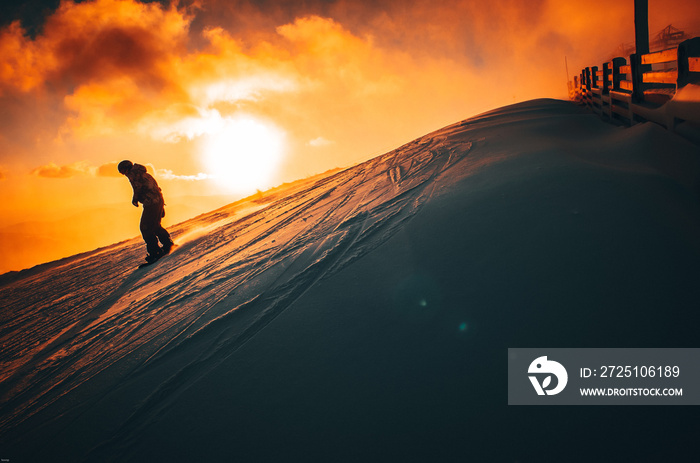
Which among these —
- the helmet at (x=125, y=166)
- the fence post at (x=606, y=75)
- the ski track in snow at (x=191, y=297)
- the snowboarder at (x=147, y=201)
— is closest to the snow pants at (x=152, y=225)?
the snowboarder at (x=147, y=201)

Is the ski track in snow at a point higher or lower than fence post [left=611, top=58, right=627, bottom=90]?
lower

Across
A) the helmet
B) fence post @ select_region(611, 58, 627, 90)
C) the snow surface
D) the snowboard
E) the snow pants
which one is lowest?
the snow surface

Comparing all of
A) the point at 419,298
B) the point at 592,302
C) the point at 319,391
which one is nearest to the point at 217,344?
the point at 319,391

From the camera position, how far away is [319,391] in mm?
1901

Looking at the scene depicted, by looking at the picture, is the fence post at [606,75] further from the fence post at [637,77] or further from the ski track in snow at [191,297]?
the ski track in snow at [191,297]

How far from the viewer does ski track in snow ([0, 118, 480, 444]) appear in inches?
104

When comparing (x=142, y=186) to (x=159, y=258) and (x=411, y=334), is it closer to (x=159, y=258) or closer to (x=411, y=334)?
(x=159, y=258)

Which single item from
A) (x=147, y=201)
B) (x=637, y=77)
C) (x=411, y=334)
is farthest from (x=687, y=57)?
(x=147, y=201)

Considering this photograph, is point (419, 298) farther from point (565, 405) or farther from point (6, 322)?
point (6, 322)

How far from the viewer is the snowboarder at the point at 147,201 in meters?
6.21

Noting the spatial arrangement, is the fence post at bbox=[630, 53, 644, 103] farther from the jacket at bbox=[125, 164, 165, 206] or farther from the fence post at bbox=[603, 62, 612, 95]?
the jacket at bbox=[125, 164, 165, 206]

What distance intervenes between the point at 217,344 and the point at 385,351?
4.73ft

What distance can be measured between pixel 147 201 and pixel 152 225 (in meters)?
0.49

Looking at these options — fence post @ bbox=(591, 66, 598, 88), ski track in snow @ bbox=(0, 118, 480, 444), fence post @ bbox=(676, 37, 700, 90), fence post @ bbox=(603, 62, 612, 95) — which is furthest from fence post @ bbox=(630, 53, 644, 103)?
fence post @ bbox=(591, 66, 598, 88)
